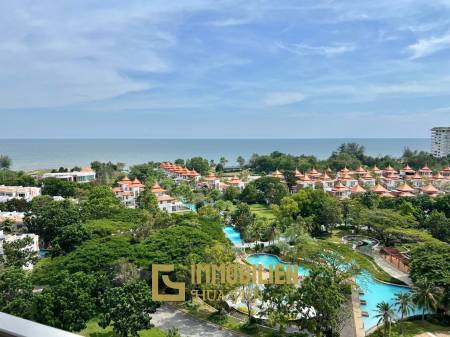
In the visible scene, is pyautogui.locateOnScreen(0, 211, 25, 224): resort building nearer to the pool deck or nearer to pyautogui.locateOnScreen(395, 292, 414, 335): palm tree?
the pool deck

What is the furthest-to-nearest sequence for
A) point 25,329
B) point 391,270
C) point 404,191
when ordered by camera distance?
point 404,191, point 391,270, point 25,329

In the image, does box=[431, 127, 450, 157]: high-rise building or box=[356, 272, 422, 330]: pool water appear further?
box=[431, 127, 450, 157]: high-rise building

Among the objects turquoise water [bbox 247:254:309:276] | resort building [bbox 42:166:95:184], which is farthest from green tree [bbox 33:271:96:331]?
resort building [bbox 42:166:95:184]

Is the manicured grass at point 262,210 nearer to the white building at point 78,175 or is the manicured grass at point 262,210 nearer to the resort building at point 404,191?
the resort building at point 404,191

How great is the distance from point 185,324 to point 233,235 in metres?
11.1

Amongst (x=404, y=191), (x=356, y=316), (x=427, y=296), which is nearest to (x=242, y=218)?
(x=356, y=316)

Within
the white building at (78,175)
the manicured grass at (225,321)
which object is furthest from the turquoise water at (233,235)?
the white building at (78,175)

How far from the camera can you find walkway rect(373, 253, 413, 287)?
1494cm

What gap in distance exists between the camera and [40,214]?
19.4 meters

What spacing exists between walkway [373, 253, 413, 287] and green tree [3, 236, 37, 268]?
14.6 metres

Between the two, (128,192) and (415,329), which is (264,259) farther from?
(128,192)

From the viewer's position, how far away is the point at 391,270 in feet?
52.6

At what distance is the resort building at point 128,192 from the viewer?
97.8 ft

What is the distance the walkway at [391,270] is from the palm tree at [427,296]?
10.2 feet
